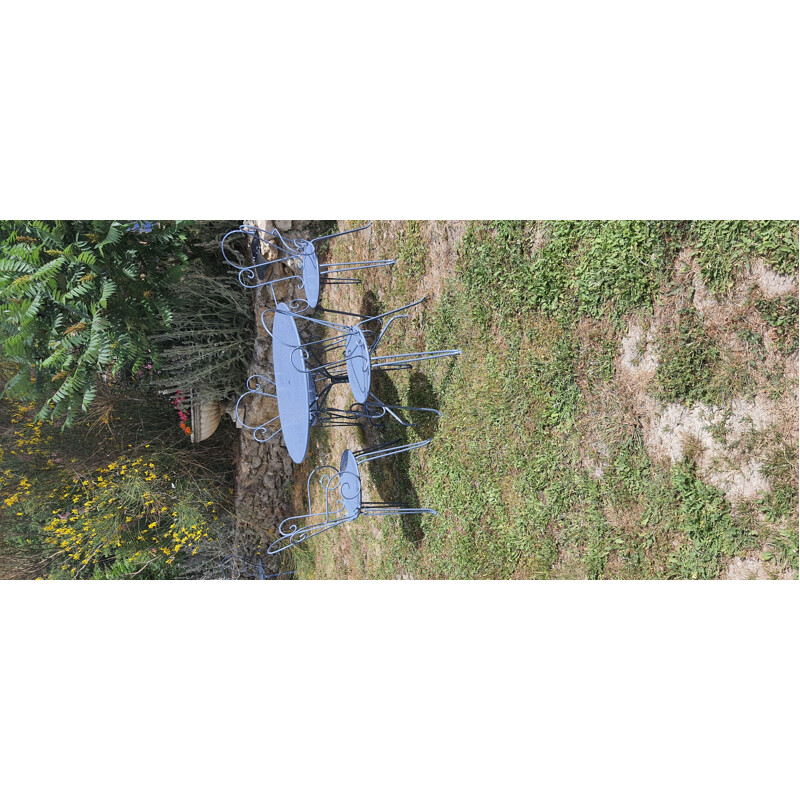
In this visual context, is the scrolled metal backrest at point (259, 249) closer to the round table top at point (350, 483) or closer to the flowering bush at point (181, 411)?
the flowering bush at point (181, 411)

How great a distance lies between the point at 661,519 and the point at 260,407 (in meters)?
3.82

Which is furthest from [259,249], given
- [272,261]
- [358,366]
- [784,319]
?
[784,319]

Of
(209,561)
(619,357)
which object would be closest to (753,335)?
(619,357)

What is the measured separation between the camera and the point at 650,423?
312 centimetres

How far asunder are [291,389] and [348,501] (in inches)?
34.2

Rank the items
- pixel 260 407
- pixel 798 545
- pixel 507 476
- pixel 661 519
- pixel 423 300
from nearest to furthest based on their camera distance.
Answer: pixel 798 545
pixel 661 519
pixel 507 476
pixel 423 300
pixel 260 407

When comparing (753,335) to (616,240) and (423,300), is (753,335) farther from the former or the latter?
(423,300)

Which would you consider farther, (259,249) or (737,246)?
(259,249)

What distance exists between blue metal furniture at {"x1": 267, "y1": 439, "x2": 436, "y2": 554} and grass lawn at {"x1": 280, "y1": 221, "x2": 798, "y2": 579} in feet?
0.49

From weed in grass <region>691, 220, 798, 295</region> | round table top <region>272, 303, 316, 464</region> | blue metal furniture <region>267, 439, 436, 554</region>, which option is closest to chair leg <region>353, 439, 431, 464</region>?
blue metal furniture <region>267, 439, 436, 554</region>

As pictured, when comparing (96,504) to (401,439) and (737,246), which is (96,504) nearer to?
(401,439)

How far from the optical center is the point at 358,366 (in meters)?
3.79

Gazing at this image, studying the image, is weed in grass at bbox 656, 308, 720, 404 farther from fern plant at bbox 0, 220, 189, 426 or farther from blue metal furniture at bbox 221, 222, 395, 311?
fern plant at bbox 0, 220, 189, 426

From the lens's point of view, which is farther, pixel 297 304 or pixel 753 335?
pixel 297 304
